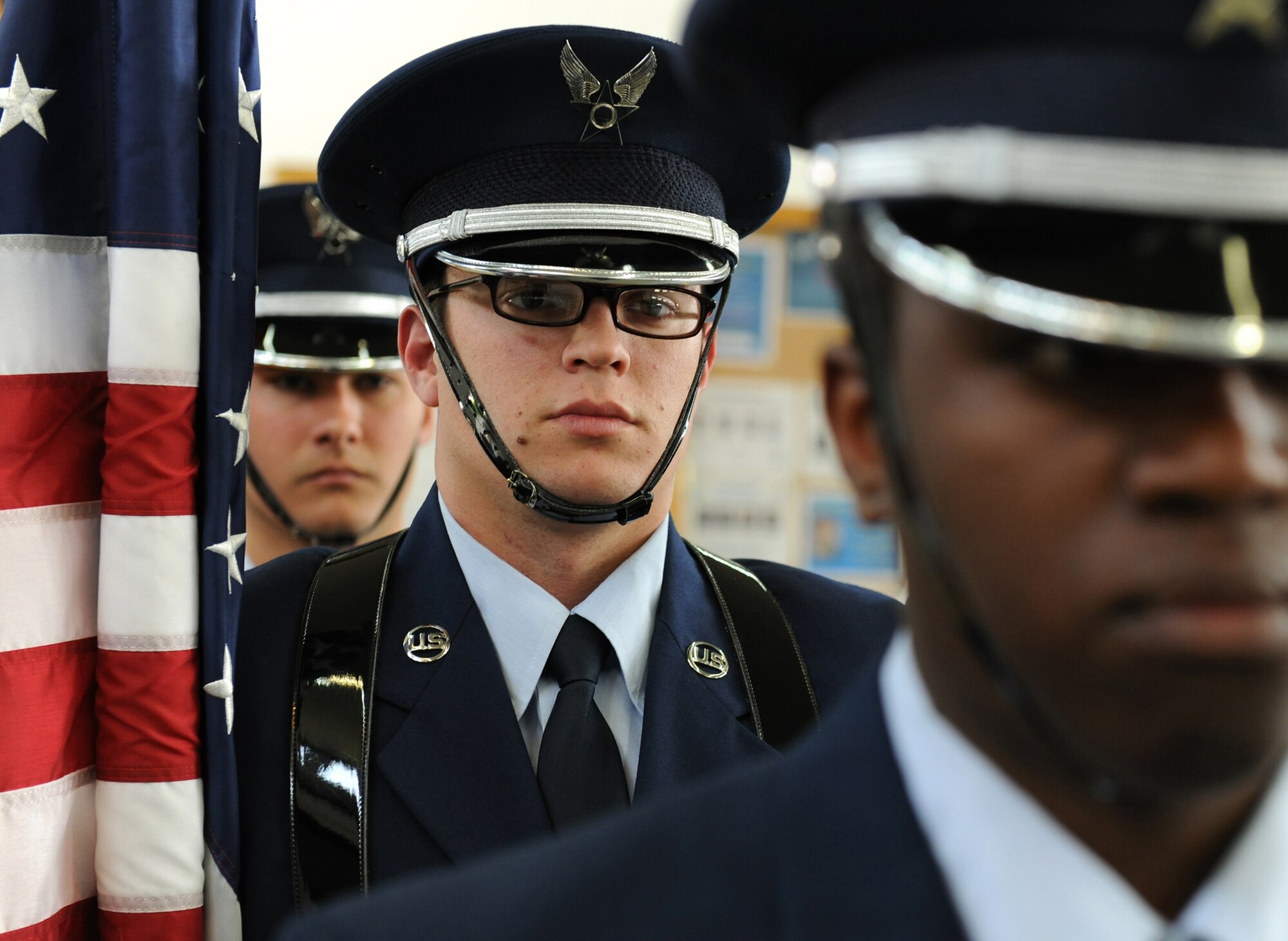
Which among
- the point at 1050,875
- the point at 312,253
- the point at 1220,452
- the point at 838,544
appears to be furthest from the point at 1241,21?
the point at 838,544

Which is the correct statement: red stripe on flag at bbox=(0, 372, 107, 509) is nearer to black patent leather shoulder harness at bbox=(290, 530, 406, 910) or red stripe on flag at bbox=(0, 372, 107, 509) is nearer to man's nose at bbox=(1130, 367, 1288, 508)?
black patent leather shoulder harness at bbox=(290, 530, 406, 910)

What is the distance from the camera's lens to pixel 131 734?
127 centimetres

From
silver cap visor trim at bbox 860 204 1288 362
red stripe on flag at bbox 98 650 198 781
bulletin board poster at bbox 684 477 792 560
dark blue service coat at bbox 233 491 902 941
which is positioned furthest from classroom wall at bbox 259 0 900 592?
silver cap visor trim at bbox 860 204 1288 362

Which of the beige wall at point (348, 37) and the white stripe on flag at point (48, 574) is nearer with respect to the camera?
the white stripe on flag at point (48, 574)

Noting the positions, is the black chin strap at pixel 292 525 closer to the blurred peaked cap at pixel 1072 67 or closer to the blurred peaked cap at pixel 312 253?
the blurred peaked cap at pixel 312 253

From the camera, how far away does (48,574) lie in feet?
4.17

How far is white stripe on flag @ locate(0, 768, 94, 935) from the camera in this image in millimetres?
1220

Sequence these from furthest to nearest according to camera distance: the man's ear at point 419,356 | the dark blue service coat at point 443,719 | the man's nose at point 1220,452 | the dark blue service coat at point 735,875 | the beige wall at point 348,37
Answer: the beige wall at point 348,37 → the man's ear at point 419,356 → the dark blue service coat at point 443,719 → the dark blue service coat at point 735,875 → the man's nose at point 1220,452

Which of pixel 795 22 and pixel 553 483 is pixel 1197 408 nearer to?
pixel 795 22

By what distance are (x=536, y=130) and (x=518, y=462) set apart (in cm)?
36

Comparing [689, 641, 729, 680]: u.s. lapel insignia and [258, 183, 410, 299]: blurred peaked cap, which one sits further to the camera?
[258, 183, 410, 299]: blurred peaked cap

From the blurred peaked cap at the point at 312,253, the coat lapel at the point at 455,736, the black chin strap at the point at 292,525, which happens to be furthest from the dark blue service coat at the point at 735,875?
the blurred peaked cap at the point at 312,253

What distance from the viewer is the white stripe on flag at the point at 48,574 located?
1.24m

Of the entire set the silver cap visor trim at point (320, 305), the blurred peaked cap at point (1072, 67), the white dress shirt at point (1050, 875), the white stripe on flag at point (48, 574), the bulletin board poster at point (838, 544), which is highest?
the blurred peaked cap at point (1072, 67)
